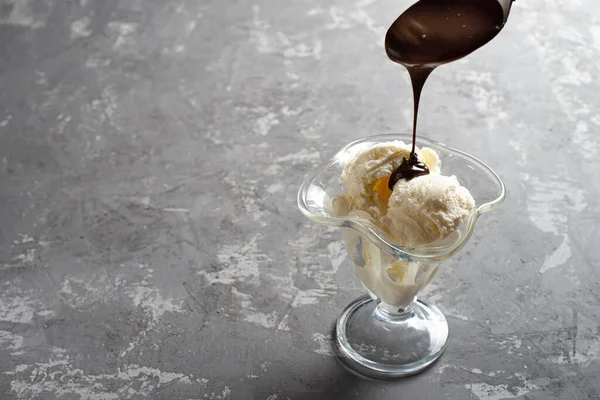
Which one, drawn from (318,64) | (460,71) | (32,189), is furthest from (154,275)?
(460,71)

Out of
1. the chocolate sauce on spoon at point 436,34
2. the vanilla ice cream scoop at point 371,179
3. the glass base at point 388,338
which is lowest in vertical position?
the glass base at point 388,338

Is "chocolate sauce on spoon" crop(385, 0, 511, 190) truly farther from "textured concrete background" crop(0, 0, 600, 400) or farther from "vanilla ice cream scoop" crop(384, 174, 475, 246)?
"textured concrete background" crop(0, 0, 600, 400)

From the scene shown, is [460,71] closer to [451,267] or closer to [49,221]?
[451,267]

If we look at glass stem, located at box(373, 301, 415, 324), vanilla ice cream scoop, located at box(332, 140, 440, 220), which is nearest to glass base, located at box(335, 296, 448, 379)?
glass stem, located at box(373, 301, 415, 324)

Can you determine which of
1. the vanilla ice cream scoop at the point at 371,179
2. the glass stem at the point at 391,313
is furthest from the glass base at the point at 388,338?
the vanilla ice cream scoop at the point at 371,179

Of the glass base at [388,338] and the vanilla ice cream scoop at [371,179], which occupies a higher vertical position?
the vanilla ice cream scoop at [371,179]

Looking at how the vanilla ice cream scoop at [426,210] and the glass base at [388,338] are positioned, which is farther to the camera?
the glass base at [388,338]

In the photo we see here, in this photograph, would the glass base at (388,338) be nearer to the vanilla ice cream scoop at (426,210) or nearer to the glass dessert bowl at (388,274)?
the glass dessert bowl at (388,274)
